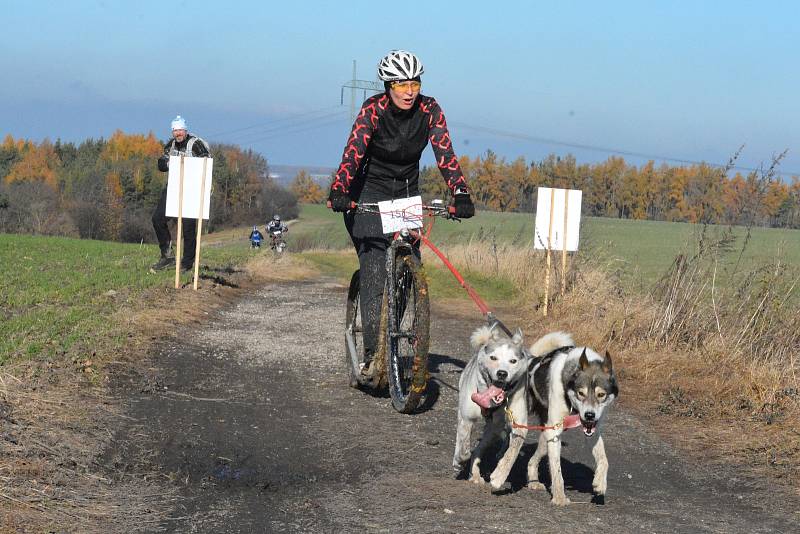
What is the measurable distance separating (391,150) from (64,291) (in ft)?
26.2

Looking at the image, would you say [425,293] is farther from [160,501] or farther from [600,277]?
[600,277]

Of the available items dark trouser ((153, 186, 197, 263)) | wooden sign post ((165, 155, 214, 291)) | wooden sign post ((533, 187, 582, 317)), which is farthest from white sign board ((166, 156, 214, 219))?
wooden sign post ((533, 187, 582, 317))

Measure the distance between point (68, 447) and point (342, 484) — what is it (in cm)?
164

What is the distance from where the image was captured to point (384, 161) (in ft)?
25.2

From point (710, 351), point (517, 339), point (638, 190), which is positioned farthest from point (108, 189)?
point (517, 339)

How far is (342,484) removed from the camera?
553 centimetres

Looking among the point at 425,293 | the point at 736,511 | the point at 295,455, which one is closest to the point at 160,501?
the point at 295,455

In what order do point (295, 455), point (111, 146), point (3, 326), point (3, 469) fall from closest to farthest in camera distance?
point (3, 469) → point (295, 455) → point (3, 326) → point (111, 146)

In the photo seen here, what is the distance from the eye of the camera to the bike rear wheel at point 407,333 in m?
6.94

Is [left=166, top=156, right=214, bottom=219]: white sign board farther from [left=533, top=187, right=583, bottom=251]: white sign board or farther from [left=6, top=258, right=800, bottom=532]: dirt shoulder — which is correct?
[left=6, top=258, right=800, bottom=532]: dirt shoulder

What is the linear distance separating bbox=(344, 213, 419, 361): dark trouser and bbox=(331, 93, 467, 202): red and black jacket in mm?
188

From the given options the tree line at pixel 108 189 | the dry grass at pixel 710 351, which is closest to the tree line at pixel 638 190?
the dry grass at pixel 710 351

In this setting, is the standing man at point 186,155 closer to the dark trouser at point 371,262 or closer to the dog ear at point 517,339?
the dark trouser at point 371,262

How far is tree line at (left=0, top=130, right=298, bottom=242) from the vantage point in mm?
81938
